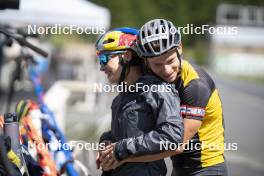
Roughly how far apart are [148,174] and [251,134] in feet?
31.9

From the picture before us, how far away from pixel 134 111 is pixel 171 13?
247 feet

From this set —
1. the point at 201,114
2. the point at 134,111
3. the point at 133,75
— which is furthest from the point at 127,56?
the point at 201,114

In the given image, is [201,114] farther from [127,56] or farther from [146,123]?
[127,56]

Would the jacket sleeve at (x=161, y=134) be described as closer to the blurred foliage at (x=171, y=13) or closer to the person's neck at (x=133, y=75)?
the person's neck at (x=133, y=75)

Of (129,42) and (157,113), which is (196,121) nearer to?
(157,113)

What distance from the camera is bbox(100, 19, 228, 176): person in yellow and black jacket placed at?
3.18m

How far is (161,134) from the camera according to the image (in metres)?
3.02

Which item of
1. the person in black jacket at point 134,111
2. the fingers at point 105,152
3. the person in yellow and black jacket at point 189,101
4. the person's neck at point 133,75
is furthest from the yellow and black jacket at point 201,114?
the fingers at point 105,152

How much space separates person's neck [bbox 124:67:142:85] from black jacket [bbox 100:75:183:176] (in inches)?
3.1

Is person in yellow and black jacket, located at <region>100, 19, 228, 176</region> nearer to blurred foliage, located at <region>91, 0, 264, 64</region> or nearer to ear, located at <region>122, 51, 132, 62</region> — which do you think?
ear, located at <region>122, 51, 132, 62</region>

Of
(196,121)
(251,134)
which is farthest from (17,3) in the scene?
(251,134)

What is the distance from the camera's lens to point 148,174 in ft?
10.6

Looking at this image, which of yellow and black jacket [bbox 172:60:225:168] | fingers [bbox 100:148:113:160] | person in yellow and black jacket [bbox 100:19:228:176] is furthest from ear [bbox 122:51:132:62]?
fingers [bbox 100:148:113:160]

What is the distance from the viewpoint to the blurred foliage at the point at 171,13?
70500mm
